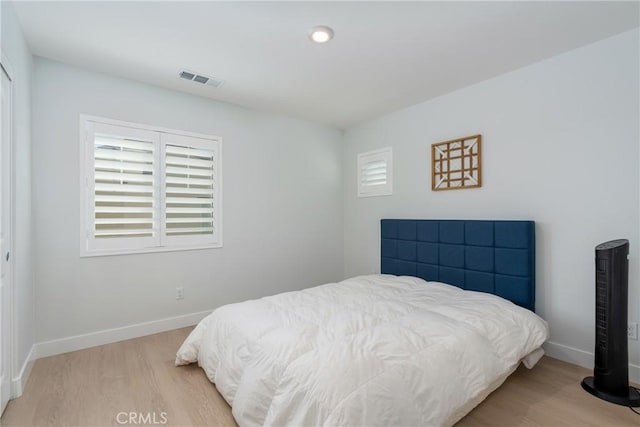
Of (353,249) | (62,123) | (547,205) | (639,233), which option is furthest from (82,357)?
(639,233)

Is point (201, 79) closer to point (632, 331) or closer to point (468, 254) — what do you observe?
point (468, 254)

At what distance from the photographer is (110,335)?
2865mm

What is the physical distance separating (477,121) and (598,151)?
0.99 m

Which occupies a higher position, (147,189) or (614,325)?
(147,189)

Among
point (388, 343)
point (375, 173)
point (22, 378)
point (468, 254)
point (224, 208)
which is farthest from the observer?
point (375, 173)

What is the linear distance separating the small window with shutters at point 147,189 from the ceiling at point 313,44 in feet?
1.83

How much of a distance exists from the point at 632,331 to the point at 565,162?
4.23 ft

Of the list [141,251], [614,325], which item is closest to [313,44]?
[141,251]

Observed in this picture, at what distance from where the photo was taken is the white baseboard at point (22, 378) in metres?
2.00

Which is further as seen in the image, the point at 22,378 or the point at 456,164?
the point at 456,164

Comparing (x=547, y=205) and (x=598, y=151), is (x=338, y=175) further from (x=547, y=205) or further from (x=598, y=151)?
(x=598, y=151)

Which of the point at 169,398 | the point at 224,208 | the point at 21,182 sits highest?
the point at 21,182

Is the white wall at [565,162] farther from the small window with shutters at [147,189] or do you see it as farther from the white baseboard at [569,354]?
the small window with shutters at [147,189]

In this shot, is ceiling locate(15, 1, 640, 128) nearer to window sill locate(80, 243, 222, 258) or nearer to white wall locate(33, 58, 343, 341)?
white wall locate(33, 58, 343, 341)
